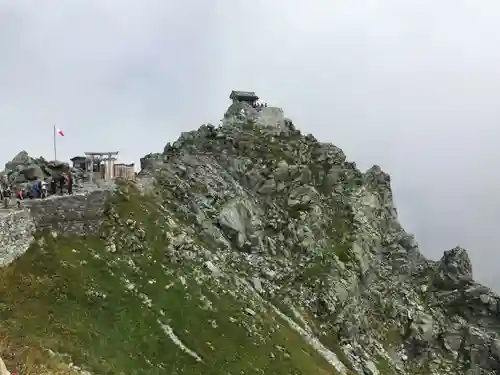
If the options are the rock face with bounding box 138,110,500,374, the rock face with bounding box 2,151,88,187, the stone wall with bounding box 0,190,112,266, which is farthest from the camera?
the rock face with bounding box 138,110,500,374

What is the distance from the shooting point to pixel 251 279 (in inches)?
3748

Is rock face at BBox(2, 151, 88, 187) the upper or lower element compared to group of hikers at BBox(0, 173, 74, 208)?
upper

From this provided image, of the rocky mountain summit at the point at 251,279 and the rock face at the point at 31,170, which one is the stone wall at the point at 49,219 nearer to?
the rocky mountain summit at the point at 251,279

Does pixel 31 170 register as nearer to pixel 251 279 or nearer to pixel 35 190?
pixel 35 190

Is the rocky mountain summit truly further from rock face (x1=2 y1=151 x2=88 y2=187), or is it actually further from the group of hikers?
rock face (x1=2 y1=151 x2=88 y2=187)

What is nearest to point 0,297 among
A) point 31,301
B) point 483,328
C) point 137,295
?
point 31,301

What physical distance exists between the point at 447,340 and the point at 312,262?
114ft

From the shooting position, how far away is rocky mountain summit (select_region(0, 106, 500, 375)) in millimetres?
60031

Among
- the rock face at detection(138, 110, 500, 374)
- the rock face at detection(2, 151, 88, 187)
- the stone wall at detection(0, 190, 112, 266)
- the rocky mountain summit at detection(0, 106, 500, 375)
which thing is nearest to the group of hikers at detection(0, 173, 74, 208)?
the stone wall at detection(0, 190, 112, 266)

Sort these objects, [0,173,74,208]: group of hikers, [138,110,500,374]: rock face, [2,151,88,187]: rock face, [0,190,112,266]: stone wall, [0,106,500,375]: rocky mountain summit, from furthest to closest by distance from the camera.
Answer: [138,110,500,374]: rock face, [2,151,88,187]: rock face, [0,173,74,208]: group of hikers, [0,190,112,266]: stone wall, [0,106,500,375]: rocky mountain summit

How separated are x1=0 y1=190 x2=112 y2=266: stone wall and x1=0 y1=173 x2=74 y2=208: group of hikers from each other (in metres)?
2.46

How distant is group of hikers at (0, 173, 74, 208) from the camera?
2793 inches

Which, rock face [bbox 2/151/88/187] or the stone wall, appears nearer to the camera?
the stone wall

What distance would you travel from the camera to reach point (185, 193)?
101562 millimetres
